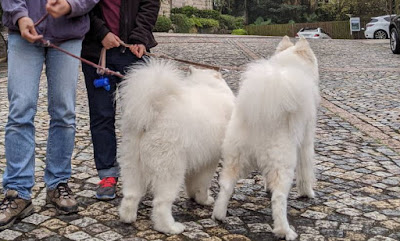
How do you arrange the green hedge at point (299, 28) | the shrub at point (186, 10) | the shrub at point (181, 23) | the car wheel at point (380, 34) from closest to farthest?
the car wheel at point (380, 34) < the shrub at point (181, 23) < the shrub at point (186, 10) < the green hedge at point (299, 28)

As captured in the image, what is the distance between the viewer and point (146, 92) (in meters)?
3.38

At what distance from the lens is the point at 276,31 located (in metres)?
45.1

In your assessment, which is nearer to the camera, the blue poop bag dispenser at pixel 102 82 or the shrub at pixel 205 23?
the blue poop bag dispenser at pixel 102 82

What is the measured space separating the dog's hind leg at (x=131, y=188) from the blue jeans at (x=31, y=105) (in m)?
0.58

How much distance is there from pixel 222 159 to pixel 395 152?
297cm

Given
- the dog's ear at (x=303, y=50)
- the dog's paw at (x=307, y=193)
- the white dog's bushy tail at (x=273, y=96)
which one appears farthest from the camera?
the dog's paw at (x=307, y=193)

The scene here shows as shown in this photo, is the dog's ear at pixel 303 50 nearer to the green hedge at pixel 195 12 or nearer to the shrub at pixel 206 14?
the green hedge at pixel 195 12

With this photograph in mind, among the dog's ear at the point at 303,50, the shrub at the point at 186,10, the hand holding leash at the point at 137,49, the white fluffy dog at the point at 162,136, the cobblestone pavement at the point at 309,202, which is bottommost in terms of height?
the cobblestone pavement at the point at 309,202

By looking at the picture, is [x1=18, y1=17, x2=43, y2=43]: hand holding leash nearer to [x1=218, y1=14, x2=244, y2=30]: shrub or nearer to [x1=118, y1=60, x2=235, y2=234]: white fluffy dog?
[x1=118, y1=60, x2=235, y2=234]: white fluffy dog

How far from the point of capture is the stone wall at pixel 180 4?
39.0 m

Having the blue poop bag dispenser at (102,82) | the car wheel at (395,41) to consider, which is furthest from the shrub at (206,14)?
the blue poop bag dispenser at (102,82)

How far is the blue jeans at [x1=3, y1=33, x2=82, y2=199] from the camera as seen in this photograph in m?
3.48

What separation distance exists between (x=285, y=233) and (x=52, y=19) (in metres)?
2.12

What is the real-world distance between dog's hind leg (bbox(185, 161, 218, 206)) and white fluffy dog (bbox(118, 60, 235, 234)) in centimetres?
17
